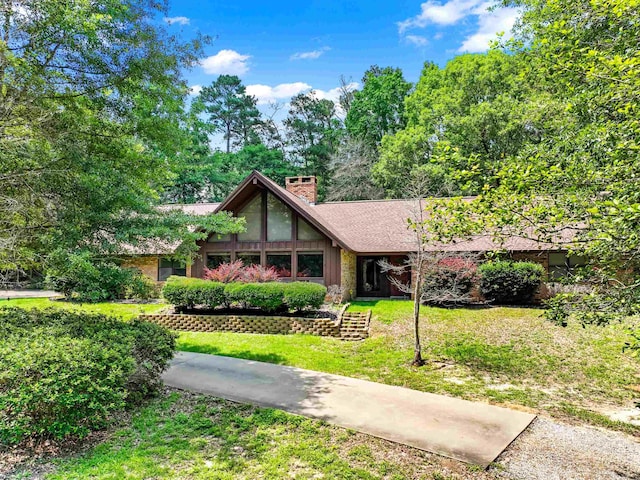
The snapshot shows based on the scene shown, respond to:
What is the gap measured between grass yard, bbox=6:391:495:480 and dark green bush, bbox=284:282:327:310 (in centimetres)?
713

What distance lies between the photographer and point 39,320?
737 centimetres

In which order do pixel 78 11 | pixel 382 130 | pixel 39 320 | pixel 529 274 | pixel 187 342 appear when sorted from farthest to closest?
1. pixel 382 130
2. pixel 529 274
3. pixel 187 342
4. pixel 39 320
5. pixel 78 11

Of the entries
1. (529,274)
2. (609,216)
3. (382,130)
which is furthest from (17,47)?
(382,130)

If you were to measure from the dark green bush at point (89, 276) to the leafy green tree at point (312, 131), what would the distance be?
108ft

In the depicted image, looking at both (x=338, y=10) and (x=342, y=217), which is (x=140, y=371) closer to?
(x=338, y=10)

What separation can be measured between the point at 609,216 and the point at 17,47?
8504 millimetres

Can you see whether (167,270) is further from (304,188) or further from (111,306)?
(304,188)

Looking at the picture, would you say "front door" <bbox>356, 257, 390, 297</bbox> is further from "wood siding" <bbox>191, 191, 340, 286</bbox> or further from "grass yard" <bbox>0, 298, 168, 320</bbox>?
"grass yard" <bbox>0, 298, 168, 320</bbox>

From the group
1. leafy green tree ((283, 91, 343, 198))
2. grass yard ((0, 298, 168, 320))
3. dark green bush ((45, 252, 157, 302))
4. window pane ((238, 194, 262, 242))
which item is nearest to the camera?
dark green bush ((45, 252, 157, 302))

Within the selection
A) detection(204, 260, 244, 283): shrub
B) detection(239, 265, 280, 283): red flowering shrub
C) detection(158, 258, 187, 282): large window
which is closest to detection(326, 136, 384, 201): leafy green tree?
detection(158, 258, 187, 282): large window

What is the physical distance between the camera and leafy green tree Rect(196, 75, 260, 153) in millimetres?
44750

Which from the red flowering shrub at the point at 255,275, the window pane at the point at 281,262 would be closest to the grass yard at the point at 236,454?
the red flowering shrub at the point at 255,275

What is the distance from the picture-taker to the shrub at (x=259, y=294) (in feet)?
42.9

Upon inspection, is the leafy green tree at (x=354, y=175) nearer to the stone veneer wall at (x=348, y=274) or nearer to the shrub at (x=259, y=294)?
the stone veneer wall at (x=348, y=274)
